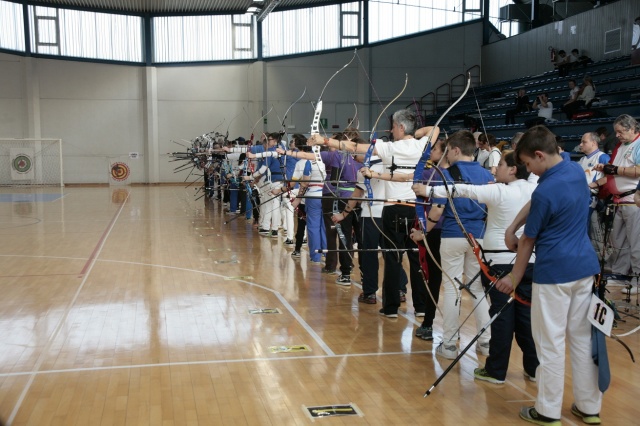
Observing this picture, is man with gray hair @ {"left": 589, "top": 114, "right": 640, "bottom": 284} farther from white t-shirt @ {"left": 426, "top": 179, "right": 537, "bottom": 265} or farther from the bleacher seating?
the bleacher seating

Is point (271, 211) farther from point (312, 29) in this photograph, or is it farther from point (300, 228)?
point (312, 29)

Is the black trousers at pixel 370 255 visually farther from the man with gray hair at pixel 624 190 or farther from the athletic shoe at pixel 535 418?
the athletic shoe at pixel 535 418

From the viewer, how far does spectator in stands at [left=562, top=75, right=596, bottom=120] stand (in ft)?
47.8

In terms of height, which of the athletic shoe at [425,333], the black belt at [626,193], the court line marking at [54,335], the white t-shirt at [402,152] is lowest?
the court line marking at [54,335]

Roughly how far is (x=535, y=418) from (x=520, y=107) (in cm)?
1435

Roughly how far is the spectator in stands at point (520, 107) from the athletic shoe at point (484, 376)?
44.8 ft

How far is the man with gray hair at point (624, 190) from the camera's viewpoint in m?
6.05

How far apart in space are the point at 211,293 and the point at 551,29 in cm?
Result: 1610

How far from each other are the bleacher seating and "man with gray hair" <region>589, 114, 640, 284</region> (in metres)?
4.18

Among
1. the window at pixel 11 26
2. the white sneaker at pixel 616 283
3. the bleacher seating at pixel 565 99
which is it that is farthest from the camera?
the window at pixel 11 26

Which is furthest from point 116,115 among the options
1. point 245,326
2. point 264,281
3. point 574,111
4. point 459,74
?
point 245,326

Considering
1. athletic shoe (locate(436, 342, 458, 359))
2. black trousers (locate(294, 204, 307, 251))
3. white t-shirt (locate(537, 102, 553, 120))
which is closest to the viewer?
athletic shoe (locate(436, 342, 458, 359))

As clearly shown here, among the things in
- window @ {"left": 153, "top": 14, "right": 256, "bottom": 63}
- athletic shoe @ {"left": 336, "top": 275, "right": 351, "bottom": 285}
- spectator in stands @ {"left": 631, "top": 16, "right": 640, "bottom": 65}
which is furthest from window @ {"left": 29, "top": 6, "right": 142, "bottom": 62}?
athletic shoe @ {"left": 336, "top": 275, "right": 351, "bottom": 285}

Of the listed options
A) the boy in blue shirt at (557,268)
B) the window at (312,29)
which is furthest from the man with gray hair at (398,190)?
the window at (312,29)
